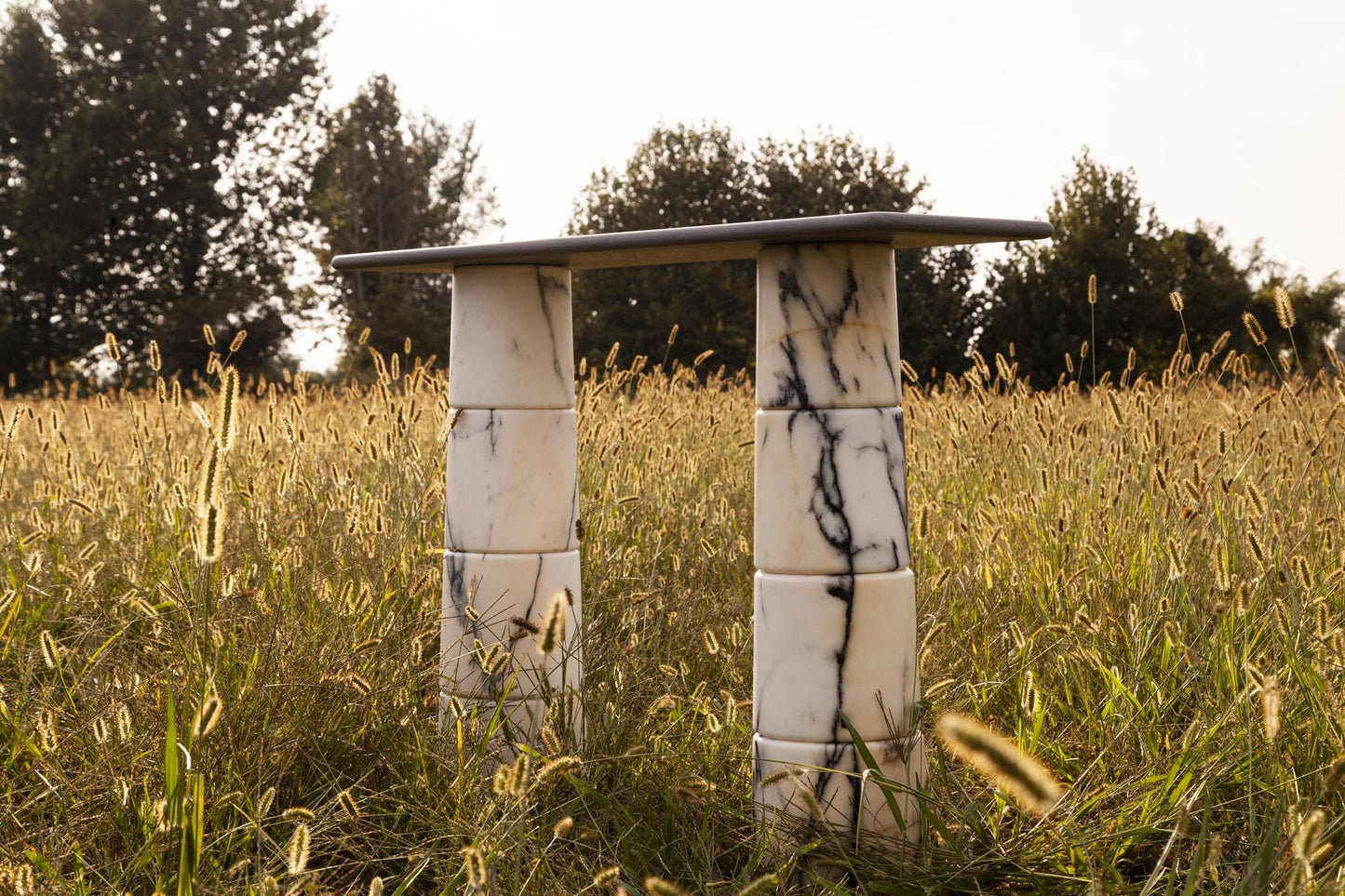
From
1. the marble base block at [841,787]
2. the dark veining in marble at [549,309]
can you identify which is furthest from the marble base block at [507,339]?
the marble base block at [841,787]

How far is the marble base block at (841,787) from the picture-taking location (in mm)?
1892

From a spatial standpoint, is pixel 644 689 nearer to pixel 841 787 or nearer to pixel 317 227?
pixel 841 787

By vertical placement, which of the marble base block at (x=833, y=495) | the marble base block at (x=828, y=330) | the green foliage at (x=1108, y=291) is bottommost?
the marble base block at (x=833, y=495)

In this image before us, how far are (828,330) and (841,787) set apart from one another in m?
0.79

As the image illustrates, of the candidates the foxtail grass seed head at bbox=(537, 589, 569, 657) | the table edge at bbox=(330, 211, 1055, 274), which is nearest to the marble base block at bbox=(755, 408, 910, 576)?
the table edge at bbox=(330, 211, 1055, 274)

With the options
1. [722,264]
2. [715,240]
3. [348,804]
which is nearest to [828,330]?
[715,240]

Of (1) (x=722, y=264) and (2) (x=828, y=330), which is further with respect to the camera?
(1) (x=722, y=264)

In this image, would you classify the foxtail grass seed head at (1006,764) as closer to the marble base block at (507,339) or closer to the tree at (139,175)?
the marble base block at (507,339)

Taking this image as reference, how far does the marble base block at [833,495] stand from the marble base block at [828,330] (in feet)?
0.12

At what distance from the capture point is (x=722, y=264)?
16766mm

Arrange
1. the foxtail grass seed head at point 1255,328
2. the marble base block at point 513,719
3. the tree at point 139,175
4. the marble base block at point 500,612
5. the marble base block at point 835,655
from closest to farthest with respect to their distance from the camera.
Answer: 1. the marble base block at point 835,655
2. the marble base block at point 513,719
3. the marble base block at point 500,612
4. the foxtail grass seed head at point 1255,328
5. the tree at point 139,175

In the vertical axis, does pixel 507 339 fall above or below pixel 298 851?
above

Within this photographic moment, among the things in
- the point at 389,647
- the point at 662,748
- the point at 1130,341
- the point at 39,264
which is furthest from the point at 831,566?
the point at 39,264

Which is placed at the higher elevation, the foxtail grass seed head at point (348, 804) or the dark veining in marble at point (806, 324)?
the dark veining in marble at point (806, 324)
